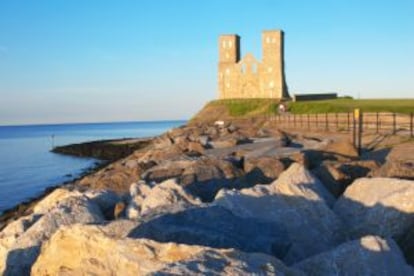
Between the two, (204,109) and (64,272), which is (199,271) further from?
(204,109)

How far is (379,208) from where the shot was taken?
5.78 meters

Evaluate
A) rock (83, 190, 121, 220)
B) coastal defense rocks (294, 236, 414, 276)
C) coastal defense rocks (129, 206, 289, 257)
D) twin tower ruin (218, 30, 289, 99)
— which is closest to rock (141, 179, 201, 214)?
rock (83, 190, 121, 220)

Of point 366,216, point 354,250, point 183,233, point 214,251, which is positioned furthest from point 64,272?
point 366,216

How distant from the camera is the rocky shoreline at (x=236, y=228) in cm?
397

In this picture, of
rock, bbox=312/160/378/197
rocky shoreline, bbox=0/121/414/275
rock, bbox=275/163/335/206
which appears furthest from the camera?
rock, bbox=312/160/378/197

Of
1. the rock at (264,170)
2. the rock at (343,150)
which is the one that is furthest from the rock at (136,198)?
the rock at (343,150)

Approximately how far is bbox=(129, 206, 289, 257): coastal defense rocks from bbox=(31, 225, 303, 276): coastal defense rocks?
13.5 inches

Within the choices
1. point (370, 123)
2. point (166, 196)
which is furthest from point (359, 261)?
point (370, 123)

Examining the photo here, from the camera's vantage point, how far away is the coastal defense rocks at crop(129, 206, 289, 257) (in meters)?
4.46

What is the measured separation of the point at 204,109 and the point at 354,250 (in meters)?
57.2

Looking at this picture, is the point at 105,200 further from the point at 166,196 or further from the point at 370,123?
the point at 370,123

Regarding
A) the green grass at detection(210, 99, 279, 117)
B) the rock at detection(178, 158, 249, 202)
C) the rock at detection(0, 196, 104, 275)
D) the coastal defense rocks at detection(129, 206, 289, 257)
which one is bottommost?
the green grass at detection(210, 99, 279, 117)

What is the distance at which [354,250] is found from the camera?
427cm

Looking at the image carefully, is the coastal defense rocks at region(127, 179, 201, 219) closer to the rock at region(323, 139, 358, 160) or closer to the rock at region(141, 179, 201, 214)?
the rock at region(141, 179, 201, 214)
